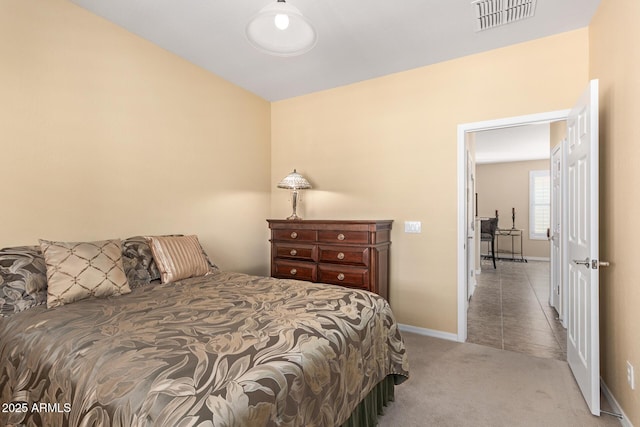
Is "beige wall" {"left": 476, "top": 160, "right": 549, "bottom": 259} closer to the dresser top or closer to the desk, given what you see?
the desk

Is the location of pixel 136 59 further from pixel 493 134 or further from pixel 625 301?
pixel 493 134

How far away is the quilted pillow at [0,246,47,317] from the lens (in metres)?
1.69

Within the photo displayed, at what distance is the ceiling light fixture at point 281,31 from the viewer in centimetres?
163

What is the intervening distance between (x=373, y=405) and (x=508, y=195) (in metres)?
8.69

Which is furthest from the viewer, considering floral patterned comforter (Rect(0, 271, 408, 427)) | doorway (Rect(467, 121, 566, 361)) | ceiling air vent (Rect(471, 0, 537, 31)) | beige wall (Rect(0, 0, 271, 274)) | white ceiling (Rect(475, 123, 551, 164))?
white ceiling (Rect(475, 123, 551, 164))

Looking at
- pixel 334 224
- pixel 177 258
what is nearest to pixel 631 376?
pixel 334 224

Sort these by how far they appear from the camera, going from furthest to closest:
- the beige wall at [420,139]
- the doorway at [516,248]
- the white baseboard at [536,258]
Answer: the white baseboard at [536,258] < the doorway at [516,248] < the beige wall at [420,139]

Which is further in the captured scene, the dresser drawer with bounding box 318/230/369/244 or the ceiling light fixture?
the dresser drawer with bounding box 318/230/369/244

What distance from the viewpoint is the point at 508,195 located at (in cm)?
870

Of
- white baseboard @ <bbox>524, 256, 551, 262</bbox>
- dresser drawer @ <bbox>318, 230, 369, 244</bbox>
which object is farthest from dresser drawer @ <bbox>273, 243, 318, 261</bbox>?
white baseboard @ <bbox>524, 256, 551, 262</bbox>

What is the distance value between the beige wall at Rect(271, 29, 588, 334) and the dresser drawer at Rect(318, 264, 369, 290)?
53cm

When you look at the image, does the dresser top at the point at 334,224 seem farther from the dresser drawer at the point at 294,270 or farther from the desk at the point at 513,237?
the desk at the point at 513,237

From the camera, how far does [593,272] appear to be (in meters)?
1.87

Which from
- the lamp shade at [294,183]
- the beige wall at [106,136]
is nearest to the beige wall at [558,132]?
the lamp shade at [294,183]
